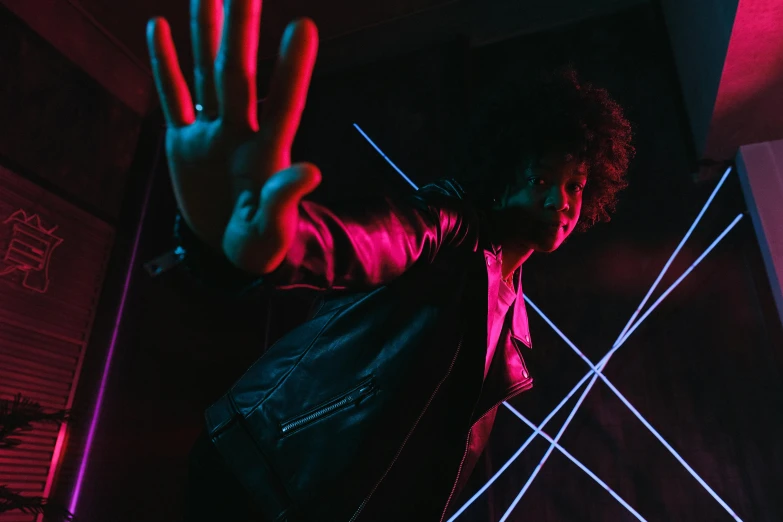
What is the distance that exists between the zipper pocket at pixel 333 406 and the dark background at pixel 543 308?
0.58 metres

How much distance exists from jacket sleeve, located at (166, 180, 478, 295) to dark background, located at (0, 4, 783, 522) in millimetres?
786

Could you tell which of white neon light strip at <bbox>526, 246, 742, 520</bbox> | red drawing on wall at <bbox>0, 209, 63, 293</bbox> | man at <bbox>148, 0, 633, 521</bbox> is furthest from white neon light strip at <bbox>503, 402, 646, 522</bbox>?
red drawing on wall at <bbox>0, 209, 63, 293</bbox>

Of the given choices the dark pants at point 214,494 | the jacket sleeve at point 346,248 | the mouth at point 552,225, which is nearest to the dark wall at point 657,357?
the mouth at point 552,225

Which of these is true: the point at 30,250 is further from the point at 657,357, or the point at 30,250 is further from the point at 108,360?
the point at 657,357

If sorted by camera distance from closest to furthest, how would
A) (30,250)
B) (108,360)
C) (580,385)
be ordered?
1. (580,385)
2. (30,250)
3. (108,360)

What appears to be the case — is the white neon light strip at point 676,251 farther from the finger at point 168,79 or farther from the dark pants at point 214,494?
the finger at point 168,79

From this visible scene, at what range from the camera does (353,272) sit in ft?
2.47

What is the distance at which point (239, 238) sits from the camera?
0.62 meters

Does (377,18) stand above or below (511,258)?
above

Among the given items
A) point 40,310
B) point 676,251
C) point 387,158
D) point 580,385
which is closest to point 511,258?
point 580,385

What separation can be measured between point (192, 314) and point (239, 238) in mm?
2834

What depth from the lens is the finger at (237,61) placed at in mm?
625

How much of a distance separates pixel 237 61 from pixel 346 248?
28 cm

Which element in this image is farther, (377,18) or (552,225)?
(377,18)
